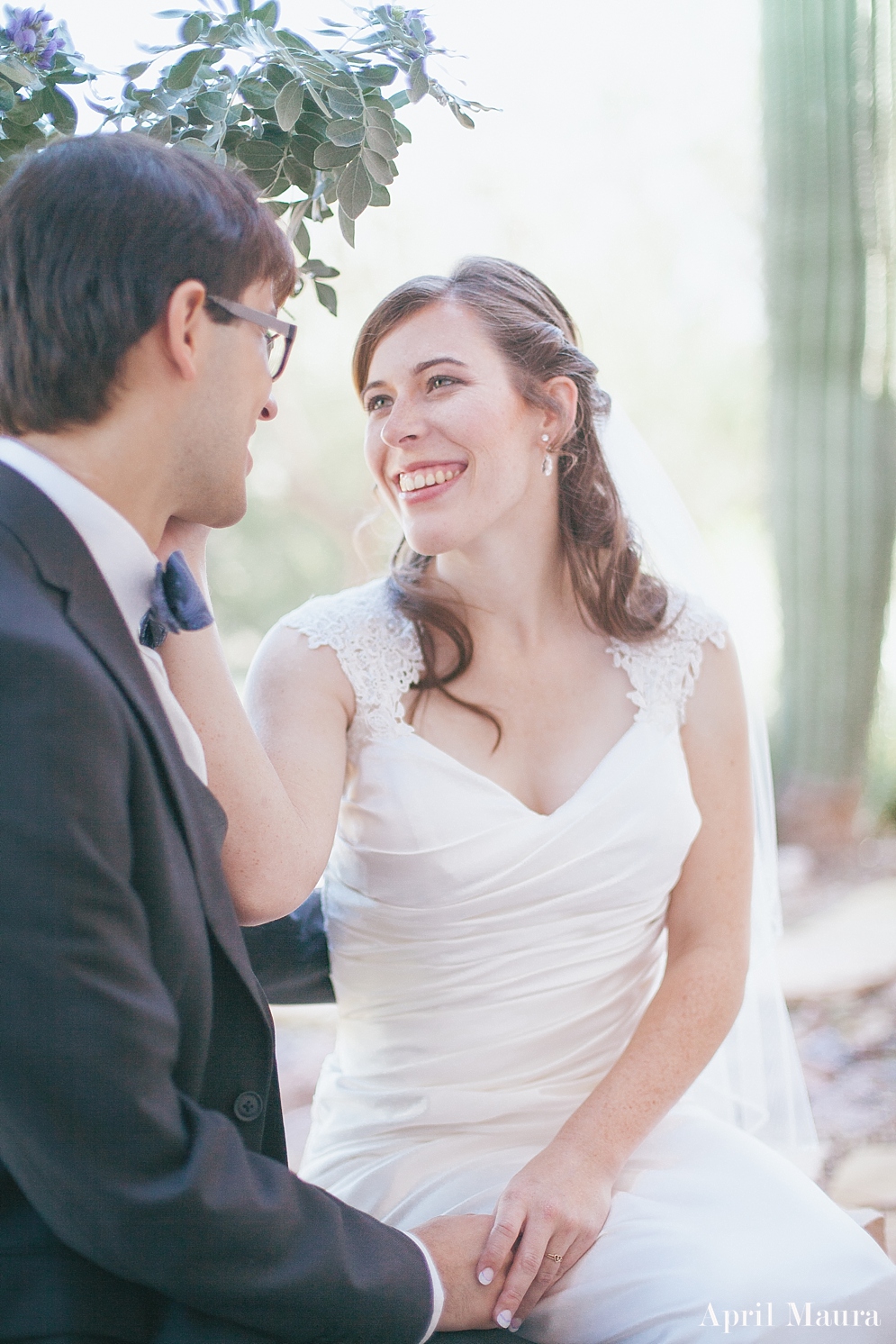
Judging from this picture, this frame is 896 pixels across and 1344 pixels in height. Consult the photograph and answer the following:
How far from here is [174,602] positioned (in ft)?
4.30

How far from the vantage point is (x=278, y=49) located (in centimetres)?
150

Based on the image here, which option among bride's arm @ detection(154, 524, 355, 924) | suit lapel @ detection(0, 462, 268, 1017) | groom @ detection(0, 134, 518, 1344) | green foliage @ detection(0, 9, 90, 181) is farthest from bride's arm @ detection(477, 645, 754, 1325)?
green foliage @ detection(0, 9, 90, 181)

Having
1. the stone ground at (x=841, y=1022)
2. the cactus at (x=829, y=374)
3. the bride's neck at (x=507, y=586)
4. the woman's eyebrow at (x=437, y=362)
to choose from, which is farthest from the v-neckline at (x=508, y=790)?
the cactus at (x=829, y=374)

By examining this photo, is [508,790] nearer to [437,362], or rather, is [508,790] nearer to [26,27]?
[437,362]

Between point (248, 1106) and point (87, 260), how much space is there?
942 millimetres

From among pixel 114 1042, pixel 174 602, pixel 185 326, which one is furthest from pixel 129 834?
pixel 185 326

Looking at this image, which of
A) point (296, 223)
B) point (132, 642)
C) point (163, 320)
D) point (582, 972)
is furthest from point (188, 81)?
point (582, 972)

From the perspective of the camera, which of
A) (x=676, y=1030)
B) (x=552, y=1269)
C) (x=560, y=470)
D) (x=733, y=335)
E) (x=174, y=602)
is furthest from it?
(x=733, y=335)

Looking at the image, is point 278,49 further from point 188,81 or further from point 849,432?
point 849,432

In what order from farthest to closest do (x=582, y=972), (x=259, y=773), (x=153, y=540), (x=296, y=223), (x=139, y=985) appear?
(x=582, y=972)
(x=296, y=223)
(x=259, y=773)
(x=153, y=540)
(x=139, y=985)

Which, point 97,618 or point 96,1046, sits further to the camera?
point 97,618

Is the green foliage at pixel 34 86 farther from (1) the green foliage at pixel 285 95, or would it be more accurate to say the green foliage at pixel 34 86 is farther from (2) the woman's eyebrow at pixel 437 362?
(2) the woman's eyebrow at pixel 437 362

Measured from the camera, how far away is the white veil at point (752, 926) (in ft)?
7.75

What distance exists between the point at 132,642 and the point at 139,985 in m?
0.35
